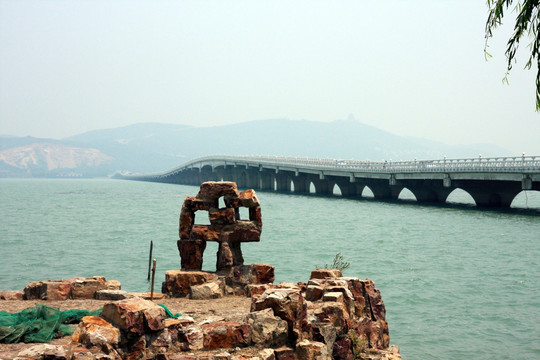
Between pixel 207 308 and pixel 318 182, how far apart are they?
91110 mm

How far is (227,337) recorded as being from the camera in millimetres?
12617

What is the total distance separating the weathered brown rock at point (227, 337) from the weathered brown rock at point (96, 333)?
6.40 feet

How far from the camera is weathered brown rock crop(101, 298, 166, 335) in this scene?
1176 cm

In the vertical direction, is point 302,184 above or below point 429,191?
above


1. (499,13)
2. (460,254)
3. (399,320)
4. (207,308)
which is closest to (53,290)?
(207,308)

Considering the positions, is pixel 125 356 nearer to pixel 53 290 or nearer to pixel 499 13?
pixel 53 290

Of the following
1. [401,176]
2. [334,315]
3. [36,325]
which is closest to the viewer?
[36,325]

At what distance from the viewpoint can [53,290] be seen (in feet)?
60.7

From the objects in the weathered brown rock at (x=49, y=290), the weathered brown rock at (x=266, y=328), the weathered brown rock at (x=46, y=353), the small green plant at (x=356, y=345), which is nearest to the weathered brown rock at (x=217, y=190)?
the weathered brown rock at (x=49, y=290)

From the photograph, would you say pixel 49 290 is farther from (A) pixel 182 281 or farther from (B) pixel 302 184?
(B) pixel 302 184

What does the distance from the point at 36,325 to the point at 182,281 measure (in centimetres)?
685

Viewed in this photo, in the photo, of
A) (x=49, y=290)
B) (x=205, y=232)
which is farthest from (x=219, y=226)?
(x=49, y=290)

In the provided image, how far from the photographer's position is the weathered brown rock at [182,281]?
19.5m

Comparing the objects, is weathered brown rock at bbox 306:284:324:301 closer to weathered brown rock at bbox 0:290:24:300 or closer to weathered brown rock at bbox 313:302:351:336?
weathered brown rock at bbox 313:302:351:336
